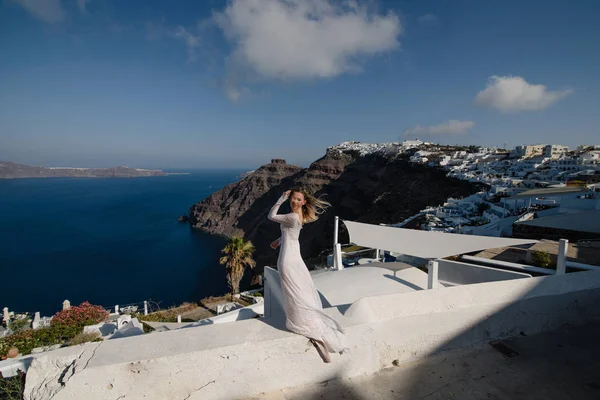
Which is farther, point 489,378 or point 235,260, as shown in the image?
point 235,260

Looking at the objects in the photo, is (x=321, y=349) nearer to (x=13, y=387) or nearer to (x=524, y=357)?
(x=524, y=357)

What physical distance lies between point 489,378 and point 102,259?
64012 mm

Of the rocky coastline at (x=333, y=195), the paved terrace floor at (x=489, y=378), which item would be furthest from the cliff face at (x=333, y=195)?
the paved terrace floor at (x=489, y=378)

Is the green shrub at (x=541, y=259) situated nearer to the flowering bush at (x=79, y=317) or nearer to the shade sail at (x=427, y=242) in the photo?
the shade sail at (x=427, y=242)

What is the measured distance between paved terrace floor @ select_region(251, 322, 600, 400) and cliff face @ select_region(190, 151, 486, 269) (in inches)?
988

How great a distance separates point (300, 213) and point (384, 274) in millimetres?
4356

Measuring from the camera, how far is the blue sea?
3980cm

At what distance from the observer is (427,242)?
7.48 meters

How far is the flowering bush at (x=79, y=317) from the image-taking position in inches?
379

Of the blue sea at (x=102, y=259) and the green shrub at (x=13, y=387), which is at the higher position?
the green shrub at (x=13, y=387)

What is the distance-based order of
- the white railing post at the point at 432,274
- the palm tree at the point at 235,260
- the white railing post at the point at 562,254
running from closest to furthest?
the white railing post at the point at 562,254 < the white railing post at the point at 432,274 < the palm tree at the point at 235,260

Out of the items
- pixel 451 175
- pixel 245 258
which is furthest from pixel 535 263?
pixel 451 175

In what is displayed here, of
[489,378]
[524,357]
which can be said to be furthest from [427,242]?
[489,378]

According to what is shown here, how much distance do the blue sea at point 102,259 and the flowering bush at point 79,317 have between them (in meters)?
28.7
